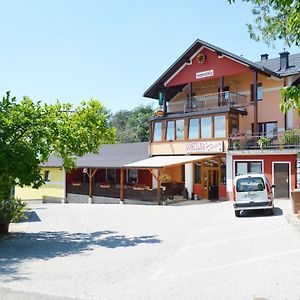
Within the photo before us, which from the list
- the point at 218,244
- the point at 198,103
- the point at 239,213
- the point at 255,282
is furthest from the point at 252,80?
the point at 255,282

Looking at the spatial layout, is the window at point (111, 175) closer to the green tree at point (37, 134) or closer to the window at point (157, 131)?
the window at point (157, 131)

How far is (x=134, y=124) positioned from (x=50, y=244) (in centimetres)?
7429

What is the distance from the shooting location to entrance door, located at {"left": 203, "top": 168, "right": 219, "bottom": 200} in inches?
1177

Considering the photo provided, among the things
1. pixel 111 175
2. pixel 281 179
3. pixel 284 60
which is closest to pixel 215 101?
pixel 284 60

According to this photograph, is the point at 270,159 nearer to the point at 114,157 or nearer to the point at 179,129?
the point at 179,129

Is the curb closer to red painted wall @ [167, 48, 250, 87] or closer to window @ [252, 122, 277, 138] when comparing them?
window @ [252, 122, 277, 138]

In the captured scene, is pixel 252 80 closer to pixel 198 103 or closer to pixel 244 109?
pixel 244 109

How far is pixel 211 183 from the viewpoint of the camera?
3017 centimetres

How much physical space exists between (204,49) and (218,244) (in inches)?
886

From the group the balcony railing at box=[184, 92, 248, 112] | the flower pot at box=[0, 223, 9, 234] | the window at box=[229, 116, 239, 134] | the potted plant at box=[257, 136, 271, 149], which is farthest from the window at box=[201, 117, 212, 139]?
the flower pot at box=[0, 223, 9, 234]

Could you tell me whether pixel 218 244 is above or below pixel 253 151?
below

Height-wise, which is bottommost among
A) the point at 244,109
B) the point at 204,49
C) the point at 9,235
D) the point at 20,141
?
the point at 9,235

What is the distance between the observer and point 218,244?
12188 mm

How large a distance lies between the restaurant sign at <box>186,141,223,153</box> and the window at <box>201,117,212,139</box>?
0.62 m
